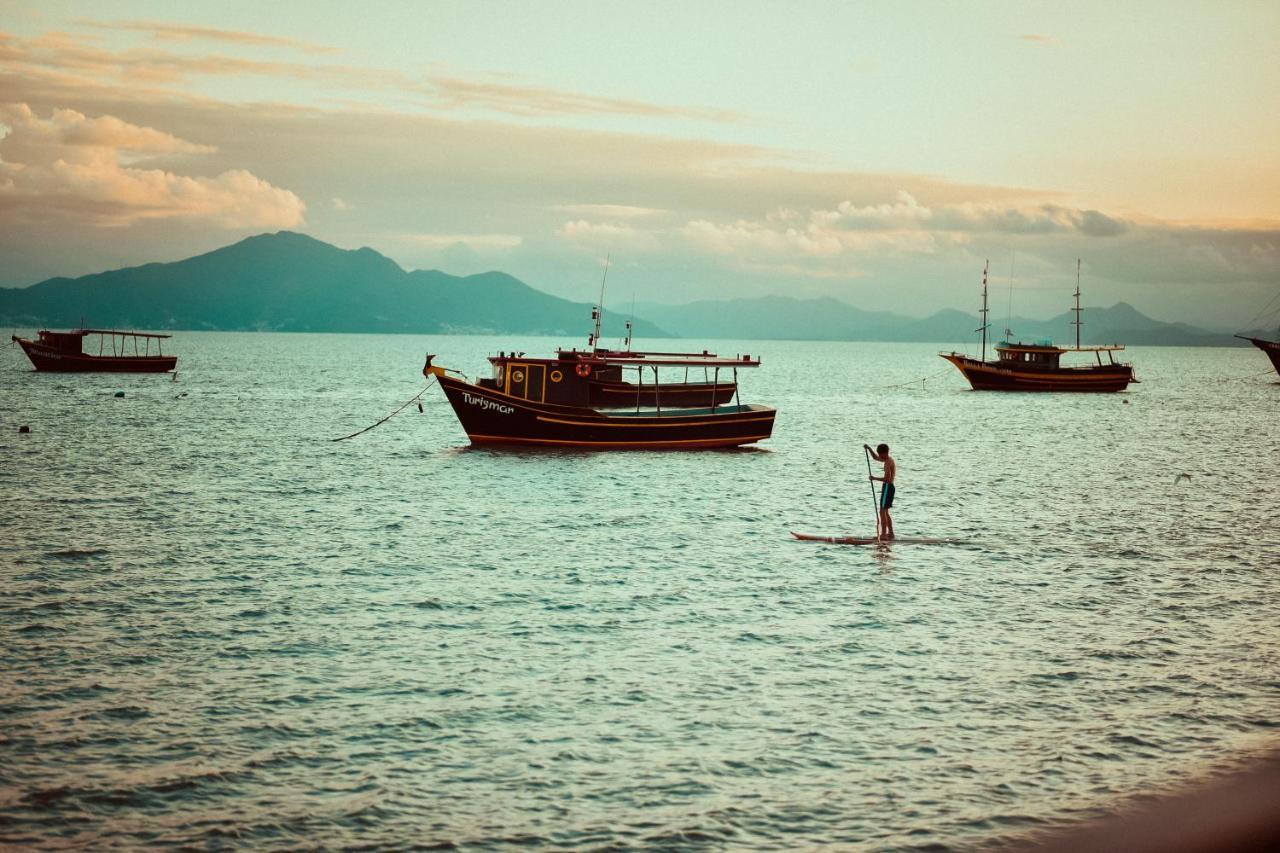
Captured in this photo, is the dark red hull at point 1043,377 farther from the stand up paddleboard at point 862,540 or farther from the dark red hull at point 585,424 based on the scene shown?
the stand up paddleboard at point 862,540

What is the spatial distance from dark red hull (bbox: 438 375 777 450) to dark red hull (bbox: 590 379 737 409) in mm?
4927

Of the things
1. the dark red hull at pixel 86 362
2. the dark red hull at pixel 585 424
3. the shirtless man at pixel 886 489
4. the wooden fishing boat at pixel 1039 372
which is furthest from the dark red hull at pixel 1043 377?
the dark red hull at pixel 86 362

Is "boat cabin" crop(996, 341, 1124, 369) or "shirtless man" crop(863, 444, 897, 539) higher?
"boat cabin" crop(996, 341, 1124, 369)

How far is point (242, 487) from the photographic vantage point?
38.9 meters

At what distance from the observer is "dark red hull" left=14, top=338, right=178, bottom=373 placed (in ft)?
369

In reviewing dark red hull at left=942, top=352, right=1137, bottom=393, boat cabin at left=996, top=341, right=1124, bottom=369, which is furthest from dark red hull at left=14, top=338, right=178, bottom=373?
boat cabin at left=996, top=341, right=1124, bottom=369

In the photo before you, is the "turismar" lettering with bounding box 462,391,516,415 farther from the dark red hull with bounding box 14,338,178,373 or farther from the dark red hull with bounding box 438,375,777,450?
the dark red hull with bounding box 14,338,178,373

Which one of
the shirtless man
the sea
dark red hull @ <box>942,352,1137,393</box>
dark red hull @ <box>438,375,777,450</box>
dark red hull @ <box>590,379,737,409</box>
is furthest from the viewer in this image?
dark red hull @ <box>942,352,1137,393</box>

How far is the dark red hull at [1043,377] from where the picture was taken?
103 meters

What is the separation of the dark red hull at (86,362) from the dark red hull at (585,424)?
76383mm

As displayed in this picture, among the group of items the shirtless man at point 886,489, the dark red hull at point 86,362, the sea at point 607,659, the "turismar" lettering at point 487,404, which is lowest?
the sea at point 607,659

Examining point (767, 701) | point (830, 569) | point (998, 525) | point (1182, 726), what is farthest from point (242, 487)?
point (1182, 726)

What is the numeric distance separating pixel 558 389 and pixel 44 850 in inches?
1435

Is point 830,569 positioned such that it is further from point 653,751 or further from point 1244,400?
point 1244,400
